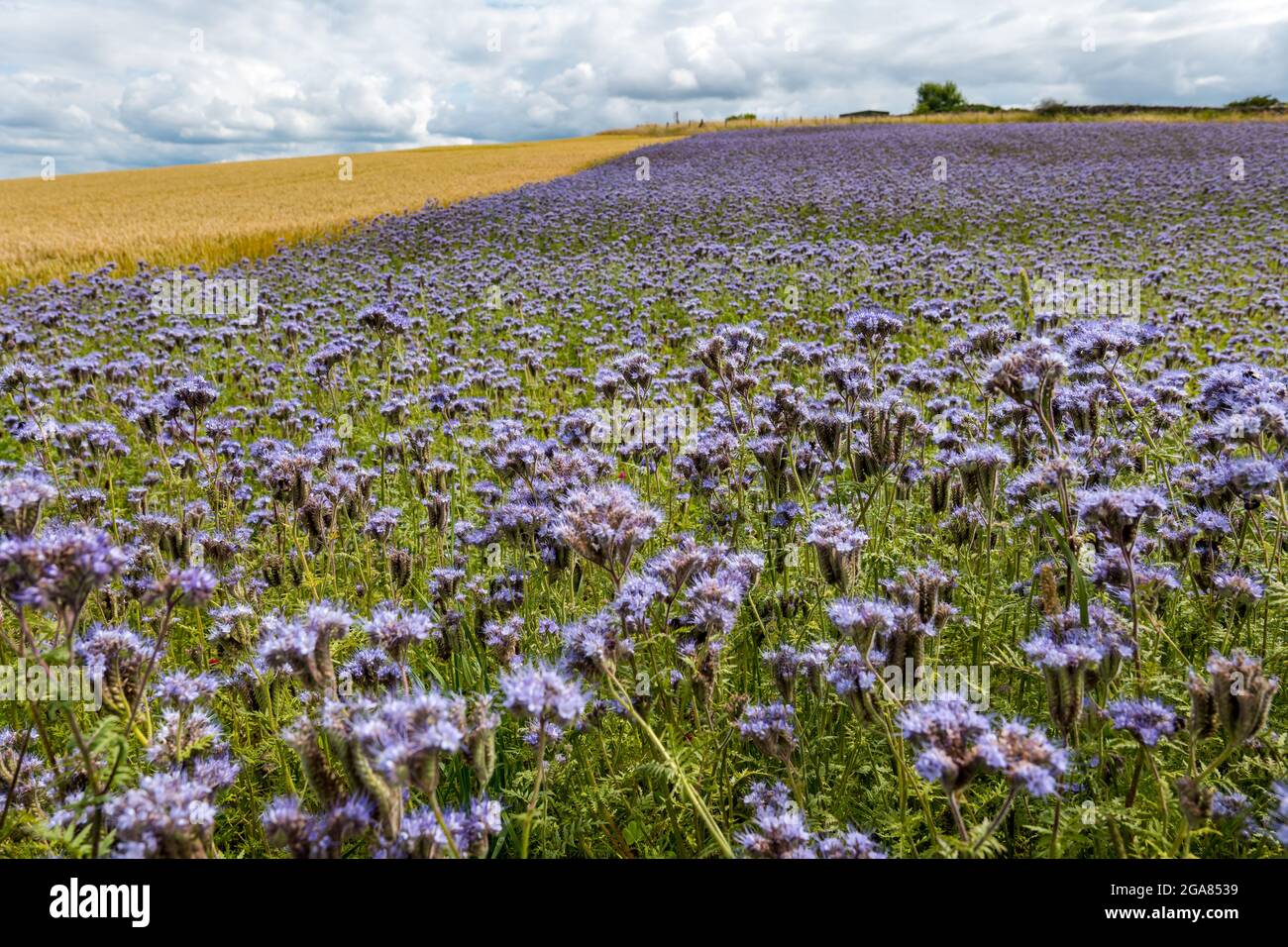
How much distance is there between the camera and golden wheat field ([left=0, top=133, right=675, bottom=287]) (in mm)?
20203

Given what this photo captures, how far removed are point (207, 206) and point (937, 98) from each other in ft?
270

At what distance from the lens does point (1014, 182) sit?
23.6 m

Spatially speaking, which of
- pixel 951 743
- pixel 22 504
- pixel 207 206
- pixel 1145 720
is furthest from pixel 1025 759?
pixel 207 206

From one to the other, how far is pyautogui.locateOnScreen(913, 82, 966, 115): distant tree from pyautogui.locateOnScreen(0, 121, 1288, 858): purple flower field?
89.0 m

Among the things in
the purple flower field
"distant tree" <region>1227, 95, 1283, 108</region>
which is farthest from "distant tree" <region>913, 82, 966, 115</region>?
the purple flower field

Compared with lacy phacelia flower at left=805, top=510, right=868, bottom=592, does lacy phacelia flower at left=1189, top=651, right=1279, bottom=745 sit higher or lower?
lower

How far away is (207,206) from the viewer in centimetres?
3262

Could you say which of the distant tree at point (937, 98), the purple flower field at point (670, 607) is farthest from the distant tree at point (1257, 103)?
the purple flower field at point (670, 607)

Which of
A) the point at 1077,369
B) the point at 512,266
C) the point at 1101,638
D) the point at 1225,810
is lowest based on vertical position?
the point at 1225,810

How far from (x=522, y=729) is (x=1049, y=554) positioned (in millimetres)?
3072

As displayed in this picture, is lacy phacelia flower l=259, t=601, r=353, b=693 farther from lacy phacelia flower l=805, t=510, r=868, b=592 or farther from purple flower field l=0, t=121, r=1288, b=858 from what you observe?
lacy phacelia flower l=805, t=510, r=868, b=592

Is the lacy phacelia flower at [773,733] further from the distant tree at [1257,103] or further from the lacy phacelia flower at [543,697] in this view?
the distant tree at [1257,103]

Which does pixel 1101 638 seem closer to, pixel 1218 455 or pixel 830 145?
pixel 1218 455
